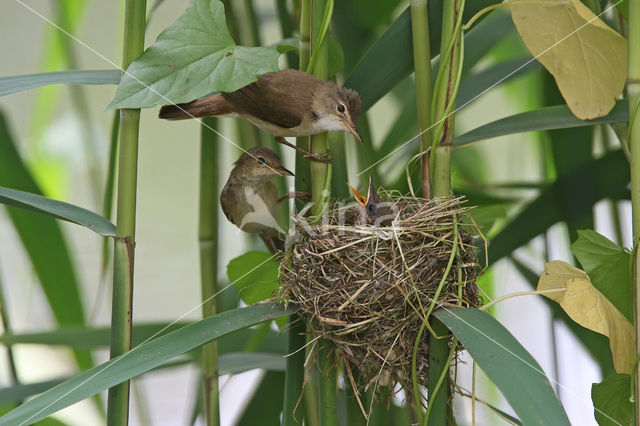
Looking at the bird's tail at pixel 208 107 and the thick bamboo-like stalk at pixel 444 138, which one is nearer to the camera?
the thick bamboo-like stalk at pixel 444 138

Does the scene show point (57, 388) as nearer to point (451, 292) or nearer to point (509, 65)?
point (451, 292)

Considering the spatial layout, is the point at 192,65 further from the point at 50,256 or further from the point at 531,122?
the point at 50,256

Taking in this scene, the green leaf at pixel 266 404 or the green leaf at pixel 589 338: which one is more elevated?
the green leaf at pixel 589 338

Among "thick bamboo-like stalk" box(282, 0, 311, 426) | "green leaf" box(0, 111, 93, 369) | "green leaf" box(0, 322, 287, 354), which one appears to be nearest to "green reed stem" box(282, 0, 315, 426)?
"thick bamboo-like stalk" box(282, 0, 311, 426)

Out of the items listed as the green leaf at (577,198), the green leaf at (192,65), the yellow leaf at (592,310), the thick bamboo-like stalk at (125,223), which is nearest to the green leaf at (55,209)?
the thick bamboo-like stalk at (125,223)

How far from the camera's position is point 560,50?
0.73 metres

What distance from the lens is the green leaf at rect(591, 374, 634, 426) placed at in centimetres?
66

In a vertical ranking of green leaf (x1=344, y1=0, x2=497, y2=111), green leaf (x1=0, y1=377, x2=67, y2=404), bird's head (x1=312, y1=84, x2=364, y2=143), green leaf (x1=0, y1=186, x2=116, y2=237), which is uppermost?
green leaf (x1=344, y1=0, x2=497, y2=111)

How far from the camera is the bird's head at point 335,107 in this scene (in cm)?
76

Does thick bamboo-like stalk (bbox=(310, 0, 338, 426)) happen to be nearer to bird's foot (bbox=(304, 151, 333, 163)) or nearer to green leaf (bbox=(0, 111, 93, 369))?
bird's foot (bbox=(304, 151, 333, 163))

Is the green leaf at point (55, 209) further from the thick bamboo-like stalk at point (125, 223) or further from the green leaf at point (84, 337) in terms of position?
the green leaf at point (84, 337)

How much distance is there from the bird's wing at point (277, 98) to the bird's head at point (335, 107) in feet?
0.07

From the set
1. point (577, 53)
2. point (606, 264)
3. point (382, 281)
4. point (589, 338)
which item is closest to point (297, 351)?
point (382, 281)

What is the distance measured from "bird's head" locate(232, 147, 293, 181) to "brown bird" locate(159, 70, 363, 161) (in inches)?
3.4
